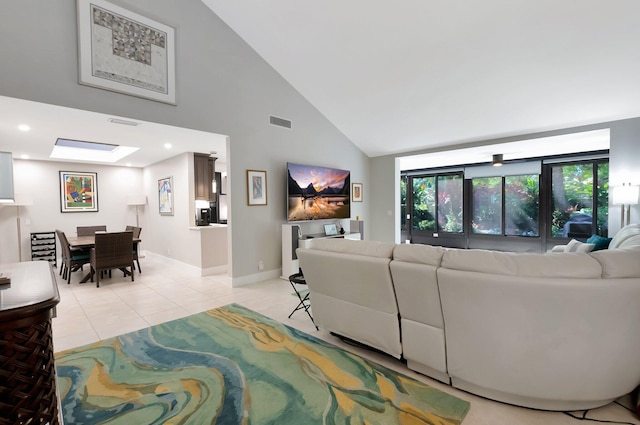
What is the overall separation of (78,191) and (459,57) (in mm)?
8644

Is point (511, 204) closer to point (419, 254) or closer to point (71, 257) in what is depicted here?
point (419, 254)

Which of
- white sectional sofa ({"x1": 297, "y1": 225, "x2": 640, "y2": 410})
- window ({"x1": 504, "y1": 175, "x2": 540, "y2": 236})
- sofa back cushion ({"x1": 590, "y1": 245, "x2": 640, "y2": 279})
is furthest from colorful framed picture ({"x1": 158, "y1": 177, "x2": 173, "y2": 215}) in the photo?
window ({"x1": 504, "y1": 175, "x2": 540, "y2": 236})

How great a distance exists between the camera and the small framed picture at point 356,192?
7138 millimetres

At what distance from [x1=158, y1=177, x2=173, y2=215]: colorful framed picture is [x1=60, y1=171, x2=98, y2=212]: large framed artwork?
1803 mm

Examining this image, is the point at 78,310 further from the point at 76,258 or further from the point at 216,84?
the point at 216,84

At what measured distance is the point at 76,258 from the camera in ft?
17.3

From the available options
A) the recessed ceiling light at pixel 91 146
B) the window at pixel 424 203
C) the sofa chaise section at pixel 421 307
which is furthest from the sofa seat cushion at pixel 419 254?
the window at pixel 424 203

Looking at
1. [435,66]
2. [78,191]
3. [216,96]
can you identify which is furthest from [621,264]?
[78,191]

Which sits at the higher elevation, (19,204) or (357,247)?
(19,204)

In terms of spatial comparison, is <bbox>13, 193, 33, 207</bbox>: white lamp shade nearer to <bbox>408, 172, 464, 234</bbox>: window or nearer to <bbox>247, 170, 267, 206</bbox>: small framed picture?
<bbox>247, 170, 267, 206</bbox>: small framed picture

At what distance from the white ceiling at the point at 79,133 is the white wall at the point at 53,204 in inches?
27.0

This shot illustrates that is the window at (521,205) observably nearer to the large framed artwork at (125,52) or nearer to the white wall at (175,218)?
the white wall at (175,218)

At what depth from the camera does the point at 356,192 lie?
285 inches

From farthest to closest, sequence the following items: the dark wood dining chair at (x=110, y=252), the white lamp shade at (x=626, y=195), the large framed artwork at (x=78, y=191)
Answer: the large framed artwork at (x=78, y=191) < the dark wood dining chair at (x=110, y=252) < the white lamp shade at (x=626, y=195)
